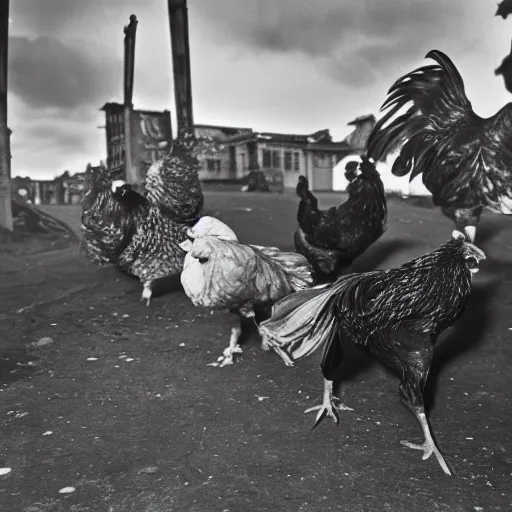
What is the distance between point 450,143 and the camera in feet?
10.7

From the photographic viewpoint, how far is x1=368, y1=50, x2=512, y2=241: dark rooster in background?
10.3 ft

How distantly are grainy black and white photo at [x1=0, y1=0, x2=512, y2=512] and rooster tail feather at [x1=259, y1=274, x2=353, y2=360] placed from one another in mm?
13

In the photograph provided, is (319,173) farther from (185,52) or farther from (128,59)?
(128,59)

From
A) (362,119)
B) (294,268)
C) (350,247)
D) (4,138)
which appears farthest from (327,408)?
(4,138)

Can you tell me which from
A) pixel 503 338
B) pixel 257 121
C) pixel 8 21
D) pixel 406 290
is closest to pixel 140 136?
pixel 257 121

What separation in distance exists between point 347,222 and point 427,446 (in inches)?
69.7

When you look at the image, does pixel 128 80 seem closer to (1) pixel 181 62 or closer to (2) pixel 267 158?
(1) pixel 181 62

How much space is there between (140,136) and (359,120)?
1.81m

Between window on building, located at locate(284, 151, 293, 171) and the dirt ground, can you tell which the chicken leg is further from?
window on building, located at locate(284, 151, 293, 171)

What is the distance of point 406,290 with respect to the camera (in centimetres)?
210

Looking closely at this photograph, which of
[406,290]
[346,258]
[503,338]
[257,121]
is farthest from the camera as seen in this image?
[257,121]

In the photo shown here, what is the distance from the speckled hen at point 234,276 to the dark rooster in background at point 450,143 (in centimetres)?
113

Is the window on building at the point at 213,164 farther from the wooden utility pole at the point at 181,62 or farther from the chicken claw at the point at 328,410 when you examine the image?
the chicken claw at the point at 328,410

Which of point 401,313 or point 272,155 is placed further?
point 272,155
